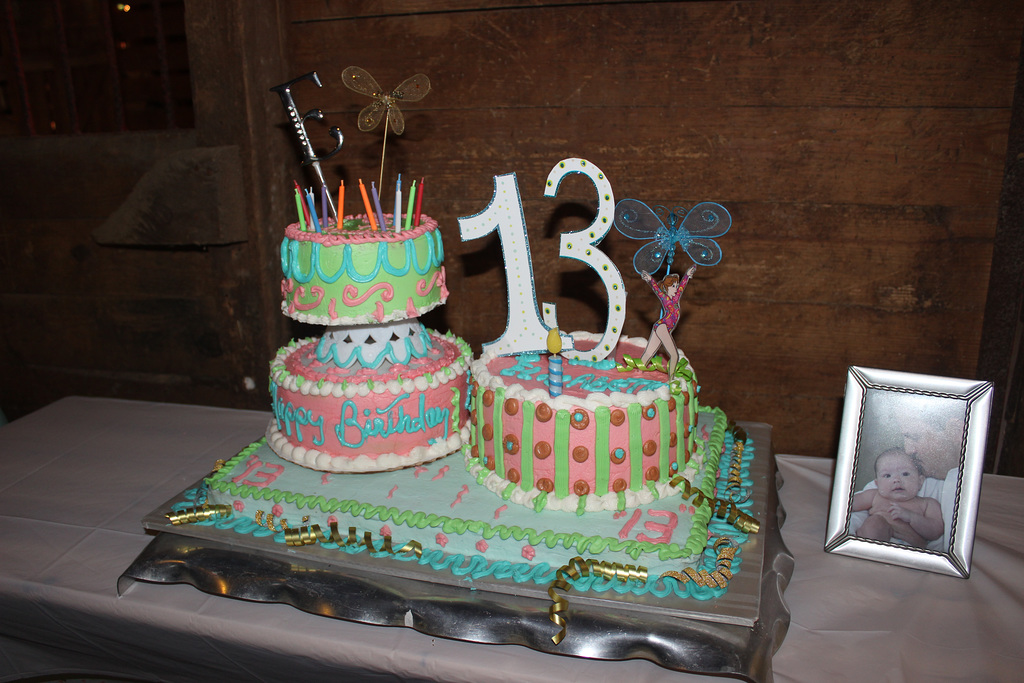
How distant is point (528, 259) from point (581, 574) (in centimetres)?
95

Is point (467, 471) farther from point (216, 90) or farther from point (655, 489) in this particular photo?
point (216, 90)

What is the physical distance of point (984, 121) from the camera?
8.21ft

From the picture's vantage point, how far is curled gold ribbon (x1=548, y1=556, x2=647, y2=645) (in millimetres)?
1818

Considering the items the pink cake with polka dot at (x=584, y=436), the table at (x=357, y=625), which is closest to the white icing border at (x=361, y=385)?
the pink cake with polka dot at (x=584, y=436)

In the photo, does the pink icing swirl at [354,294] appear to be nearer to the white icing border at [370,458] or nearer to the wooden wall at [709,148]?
the white icing border at [370,458]

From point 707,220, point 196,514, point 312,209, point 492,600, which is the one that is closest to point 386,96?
point 312,209

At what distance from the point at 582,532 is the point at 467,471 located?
481 millimetres

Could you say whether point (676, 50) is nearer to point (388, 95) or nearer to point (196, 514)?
point (388, 95)

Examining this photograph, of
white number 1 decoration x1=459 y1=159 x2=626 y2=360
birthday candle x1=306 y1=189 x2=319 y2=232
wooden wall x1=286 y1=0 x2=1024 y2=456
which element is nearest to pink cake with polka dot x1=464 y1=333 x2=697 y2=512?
white number 1 decoration x1=459 y1=159 x2=626 y2=360

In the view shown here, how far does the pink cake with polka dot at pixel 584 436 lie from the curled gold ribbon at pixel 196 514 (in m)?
0.81

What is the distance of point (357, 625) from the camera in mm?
1913

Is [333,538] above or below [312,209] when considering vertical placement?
below

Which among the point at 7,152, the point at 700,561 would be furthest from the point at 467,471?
the point at 7,152

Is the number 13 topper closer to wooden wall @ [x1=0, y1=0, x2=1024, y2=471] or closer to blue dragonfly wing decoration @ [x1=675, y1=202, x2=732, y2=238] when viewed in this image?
blue dragonfly wing decoration @ [x1=675, y1=202, x2=732, y2=238]
